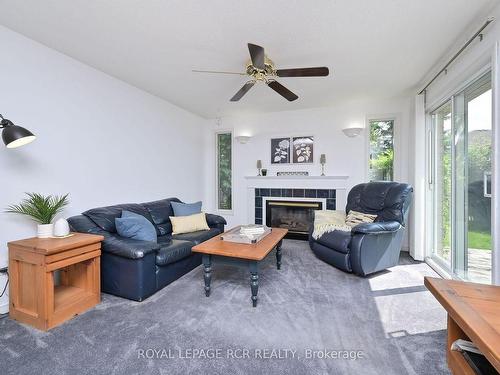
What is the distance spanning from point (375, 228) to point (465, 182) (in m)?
→ 1.00

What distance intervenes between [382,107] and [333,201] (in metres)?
1.80

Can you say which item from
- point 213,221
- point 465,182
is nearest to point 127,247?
point 213,221

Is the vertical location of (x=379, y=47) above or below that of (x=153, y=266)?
above

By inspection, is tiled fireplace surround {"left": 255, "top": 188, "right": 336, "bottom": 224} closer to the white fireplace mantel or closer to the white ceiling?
the white fireplace mantel

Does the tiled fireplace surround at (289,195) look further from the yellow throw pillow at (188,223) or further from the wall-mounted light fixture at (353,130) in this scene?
the yellow throw pillow at (188,223)

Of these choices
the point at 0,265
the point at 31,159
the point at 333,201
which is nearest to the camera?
the point at 0,265

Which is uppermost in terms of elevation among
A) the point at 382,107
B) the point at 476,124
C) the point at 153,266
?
the point at 382,107

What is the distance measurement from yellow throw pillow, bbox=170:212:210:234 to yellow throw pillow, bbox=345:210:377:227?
2.08 m

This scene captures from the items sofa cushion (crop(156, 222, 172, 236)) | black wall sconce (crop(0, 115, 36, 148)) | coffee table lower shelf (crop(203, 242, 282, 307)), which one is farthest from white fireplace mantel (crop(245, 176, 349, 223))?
black wall sconce (crop(0, 115, 36, 148))

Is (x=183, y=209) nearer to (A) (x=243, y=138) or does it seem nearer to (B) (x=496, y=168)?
(A) (x=243, y=138)

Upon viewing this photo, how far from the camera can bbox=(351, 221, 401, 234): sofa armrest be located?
264cm

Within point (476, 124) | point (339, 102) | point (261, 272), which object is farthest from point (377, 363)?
point (339, 102)

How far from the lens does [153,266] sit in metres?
2.34

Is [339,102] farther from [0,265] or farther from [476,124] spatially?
[0,265]
